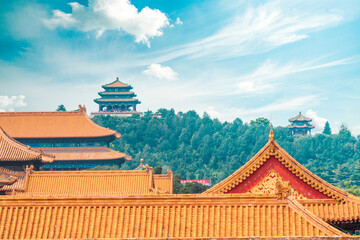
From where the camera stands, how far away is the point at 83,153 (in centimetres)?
7031

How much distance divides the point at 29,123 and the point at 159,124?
60.6 metres

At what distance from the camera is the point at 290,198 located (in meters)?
13.8

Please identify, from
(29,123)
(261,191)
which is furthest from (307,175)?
(29,123)

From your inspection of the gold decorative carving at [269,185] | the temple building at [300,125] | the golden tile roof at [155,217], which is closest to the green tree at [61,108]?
the temple building at [300,125]

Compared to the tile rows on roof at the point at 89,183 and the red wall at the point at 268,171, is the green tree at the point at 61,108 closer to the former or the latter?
the tile rows on roof at the point at 89,183

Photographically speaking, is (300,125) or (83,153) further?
(300,125)

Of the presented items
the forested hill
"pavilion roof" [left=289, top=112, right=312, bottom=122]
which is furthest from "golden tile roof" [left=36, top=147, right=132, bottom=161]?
"pavilion roof" [left=289, top=112, right=312, bottom=122]

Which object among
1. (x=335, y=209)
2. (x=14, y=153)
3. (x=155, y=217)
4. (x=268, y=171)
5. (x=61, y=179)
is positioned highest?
(x=14, y=153)

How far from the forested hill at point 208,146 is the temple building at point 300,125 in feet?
32.8

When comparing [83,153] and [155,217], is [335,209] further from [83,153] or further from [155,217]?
[83,153]

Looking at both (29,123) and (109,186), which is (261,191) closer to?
(109,186)

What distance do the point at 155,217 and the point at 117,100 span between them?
11900 cm

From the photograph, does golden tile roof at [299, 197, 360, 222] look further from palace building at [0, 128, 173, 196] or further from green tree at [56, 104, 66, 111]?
green tree at [56, 104, 66, 111]

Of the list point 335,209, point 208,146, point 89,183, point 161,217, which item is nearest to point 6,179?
point 89,183
